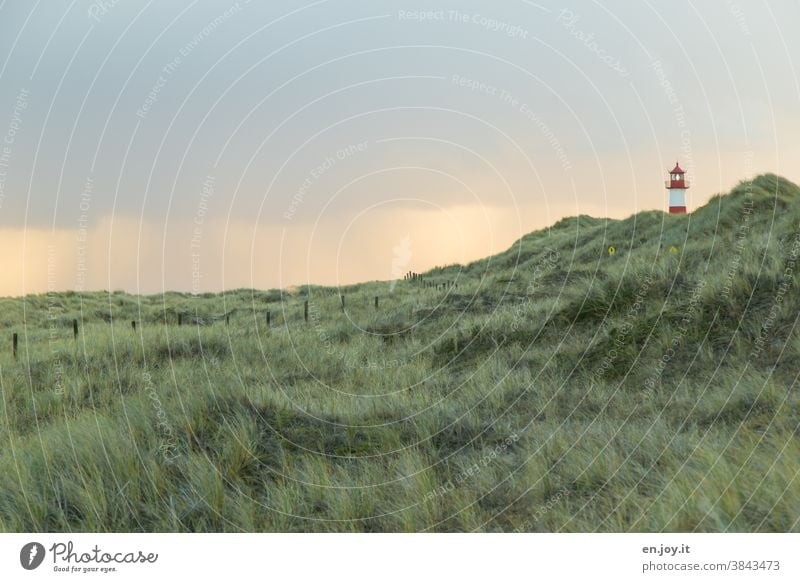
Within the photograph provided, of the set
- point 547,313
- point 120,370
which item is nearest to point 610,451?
point 547,313

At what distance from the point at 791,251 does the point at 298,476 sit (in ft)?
27.9

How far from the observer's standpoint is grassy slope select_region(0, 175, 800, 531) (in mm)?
5523

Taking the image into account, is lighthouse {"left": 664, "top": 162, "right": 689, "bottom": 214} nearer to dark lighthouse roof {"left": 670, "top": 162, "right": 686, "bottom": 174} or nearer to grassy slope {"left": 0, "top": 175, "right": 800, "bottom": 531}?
dark lighthouse roof {"left": 670, "top": 162, "right": 686, "bottom": 174}

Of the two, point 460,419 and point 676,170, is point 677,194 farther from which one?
point 460,419

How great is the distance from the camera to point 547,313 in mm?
11172
